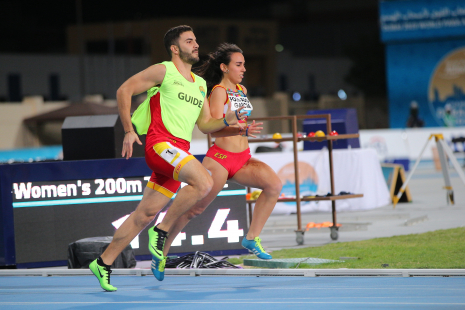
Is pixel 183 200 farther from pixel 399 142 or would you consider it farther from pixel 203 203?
pixel 399 142

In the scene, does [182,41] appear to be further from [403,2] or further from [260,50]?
[260,50]

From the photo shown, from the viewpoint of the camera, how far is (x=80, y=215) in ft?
24.9

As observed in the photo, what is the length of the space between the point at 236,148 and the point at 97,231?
2.29m

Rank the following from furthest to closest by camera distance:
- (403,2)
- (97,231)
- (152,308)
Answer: (403,2) < (97,231) < (152,308)

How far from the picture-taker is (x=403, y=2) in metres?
31.1

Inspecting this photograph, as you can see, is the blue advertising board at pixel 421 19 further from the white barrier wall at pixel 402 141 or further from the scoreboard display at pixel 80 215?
the scoreboard display at pixel 80 215

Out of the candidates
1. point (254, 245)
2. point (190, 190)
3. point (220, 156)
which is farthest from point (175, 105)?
point (254, 245)

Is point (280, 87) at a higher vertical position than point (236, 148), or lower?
higher

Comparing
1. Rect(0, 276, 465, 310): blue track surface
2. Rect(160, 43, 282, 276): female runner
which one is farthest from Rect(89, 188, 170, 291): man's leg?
Rect(160, 43, 282, 276): female runner

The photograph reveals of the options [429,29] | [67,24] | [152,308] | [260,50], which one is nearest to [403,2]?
[429,29]

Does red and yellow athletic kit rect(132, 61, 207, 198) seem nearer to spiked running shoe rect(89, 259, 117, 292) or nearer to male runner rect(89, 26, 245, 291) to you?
male runner rect(89, 26, 245, 291)

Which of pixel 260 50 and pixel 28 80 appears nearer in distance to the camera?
pixel 28 80

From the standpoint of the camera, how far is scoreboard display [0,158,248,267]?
24.5 feet

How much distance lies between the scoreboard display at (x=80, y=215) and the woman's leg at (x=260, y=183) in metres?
1.43
